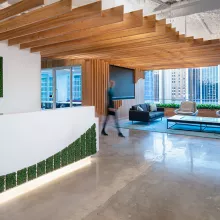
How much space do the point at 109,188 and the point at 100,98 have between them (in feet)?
20.3

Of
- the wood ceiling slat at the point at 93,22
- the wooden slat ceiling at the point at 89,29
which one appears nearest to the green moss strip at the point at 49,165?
the wooden slat ceiling at the point at 89,29

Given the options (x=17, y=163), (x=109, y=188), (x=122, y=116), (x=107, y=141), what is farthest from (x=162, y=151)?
(x=122, y=116)

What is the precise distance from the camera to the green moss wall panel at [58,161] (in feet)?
9.50

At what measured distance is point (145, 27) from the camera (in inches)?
164

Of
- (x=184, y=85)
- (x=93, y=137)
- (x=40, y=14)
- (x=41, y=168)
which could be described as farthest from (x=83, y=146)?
(x=184, y=85)

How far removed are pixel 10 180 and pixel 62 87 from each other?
7.49 meters

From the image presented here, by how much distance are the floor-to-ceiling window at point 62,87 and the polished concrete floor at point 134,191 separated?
4997 millimetres

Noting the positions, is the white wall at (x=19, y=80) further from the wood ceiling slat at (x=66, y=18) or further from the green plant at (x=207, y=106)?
the green plant at (x=207, y=106)

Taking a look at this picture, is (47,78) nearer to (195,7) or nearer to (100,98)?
(100,98)

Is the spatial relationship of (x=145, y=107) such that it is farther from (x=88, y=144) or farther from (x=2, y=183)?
(x=2, y=183)

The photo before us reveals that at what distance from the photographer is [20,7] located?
3.08 metres

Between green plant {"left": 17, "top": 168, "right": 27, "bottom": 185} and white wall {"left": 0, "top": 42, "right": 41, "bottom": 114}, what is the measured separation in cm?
300

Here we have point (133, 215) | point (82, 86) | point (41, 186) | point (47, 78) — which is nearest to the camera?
point (133, 215)

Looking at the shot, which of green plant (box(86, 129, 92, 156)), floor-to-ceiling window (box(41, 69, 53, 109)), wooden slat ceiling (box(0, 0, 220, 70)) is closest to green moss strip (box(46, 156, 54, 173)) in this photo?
green plant (box(86, 129, 92, 156))
